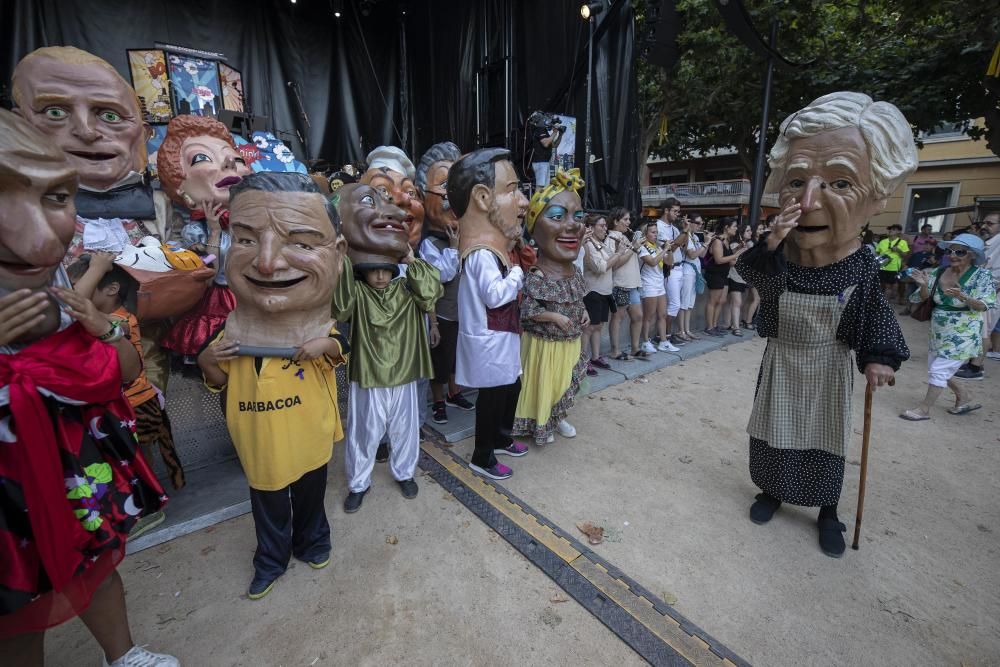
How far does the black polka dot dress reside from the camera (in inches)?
87.8

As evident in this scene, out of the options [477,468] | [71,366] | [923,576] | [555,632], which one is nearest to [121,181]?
[71,366]

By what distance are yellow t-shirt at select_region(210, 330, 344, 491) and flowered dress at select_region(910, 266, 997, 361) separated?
524 centimetres

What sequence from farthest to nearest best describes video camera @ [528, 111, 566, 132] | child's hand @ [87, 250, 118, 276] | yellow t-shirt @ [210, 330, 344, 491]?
video camera @ [528, 111, 566, 132], yellow t-shirt @ [210, 330, 344, 491], child's hand @ [87, 250, 118, 276]

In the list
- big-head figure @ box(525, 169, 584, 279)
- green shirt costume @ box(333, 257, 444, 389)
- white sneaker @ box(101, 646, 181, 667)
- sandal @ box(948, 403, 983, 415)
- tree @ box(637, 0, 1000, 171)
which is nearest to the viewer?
white sneaker @ box(101, 646, 181, 667)

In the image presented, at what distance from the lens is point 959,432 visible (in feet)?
12.9

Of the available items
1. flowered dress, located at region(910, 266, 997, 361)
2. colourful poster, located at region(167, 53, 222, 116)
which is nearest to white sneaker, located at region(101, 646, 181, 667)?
flowered dress, located at region(910, 266, 997, 361)

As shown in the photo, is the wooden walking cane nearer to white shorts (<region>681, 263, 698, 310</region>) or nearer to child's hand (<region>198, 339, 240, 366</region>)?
child's hand (<region>198, 339, 240, 366</region>)

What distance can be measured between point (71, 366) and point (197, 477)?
6.74 feet

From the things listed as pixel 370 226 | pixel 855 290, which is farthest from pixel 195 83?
pixel 855 290

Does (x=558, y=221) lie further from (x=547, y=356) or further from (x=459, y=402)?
(x=459, y=402)

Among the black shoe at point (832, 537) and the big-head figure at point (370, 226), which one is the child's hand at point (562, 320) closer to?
the big-head figure at point (370, 226)

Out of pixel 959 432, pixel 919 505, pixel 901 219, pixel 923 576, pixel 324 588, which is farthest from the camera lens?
pixel 901 219

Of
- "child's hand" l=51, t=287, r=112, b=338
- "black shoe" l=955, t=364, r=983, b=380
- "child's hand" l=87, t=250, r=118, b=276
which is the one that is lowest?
"black shoe" l=955, t=364, r=983, b=380

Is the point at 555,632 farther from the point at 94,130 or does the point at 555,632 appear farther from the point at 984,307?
the point at 984,307
